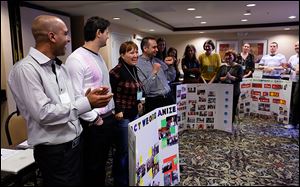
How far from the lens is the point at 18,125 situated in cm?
165

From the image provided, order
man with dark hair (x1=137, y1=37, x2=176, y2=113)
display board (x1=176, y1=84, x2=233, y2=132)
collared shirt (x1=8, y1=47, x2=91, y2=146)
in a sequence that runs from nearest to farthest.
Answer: collared shirt (x1=8, y1=47, x2=91, y2=146), man with dark hair (x1=137, y1=37, x2=176, y2=113), display board (x1=176, y1=84, x2=233, y2=132)

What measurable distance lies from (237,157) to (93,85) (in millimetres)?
1417

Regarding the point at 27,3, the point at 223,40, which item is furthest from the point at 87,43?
the point at 223,40

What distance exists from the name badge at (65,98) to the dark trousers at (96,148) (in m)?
0.31

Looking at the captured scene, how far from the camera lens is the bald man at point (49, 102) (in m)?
0.76

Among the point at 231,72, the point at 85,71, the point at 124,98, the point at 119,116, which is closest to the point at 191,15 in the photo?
the point at 231,72

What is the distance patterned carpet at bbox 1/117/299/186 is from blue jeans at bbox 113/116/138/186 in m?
0.23

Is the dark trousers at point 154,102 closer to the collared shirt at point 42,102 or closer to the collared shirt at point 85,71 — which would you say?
the collared shirt at point 85,71

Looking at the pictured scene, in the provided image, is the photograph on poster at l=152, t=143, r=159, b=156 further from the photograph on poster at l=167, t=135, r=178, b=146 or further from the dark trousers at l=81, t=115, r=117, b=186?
the dark trousers at l=81, t=115, r=117, b=186

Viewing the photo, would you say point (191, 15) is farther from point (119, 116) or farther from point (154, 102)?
point (119, 116)

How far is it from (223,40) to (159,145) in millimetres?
4882

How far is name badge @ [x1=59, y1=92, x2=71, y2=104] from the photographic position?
0.85 meters

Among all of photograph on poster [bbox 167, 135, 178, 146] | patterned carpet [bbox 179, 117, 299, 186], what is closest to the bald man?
photograph on poster [bbox 167, 135, 178, 146]

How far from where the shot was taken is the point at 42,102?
75 centimetres
